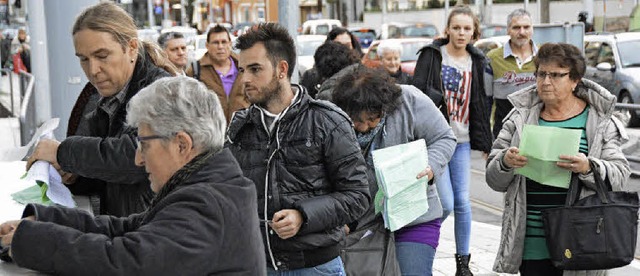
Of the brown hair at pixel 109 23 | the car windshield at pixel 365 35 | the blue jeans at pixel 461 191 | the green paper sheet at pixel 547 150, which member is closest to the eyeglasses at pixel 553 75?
the green paper sheet at pixel 547 150

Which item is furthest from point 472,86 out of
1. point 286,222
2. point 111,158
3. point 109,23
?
point 111,158

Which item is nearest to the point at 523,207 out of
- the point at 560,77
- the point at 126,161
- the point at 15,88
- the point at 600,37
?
the point at 560,77

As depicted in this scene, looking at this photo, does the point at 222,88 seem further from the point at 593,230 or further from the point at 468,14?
the point at 593,230

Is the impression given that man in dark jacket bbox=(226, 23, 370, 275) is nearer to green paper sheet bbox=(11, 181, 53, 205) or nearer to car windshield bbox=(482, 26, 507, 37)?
green paper sheet bbox=(11, 181, 53, 205)

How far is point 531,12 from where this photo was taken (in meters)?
53.3

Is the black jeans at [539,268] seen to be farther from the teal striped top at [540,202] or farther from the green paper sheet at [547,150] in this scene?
the green paper sheet at [547,150]

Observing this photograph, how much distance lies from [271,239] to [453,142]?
6.61 ft

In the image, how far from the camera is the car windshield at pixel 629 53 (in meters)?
23.4

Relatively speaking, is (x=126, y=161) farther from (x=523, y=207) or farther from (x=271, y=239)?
(x=523, y=207)

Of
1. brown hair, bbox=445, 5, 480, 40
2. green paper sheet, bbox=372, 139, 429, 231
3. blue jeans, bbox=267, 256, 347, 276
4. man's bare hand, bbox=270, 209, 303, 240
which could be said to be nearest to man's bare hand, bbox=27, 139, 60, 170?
man's bare hand, bbox=270, 209, 303, 240

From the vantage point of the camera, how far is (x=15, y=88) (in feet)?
71.2

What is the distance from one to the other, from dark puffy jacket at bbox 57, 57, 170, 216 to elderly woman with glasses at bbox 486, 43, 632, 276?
2.24 m

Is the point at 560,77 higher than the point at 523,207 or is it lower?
higher

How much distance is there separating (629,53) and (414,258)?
18735 mm
